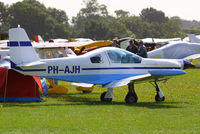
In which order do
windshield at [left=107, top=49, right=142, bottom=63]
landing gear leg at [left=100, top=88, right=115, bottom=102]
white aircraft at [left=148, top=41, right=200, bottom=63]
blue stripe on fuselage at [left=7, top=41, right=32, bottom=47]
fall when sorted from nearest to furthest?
1. blue stripe on fuselage at [left=7, top=41, right=32, bottom=47]
2. windshield at [left=107, top=49, right=142, bottom=63]
3. landing gear leg at [left=100, top=88, right=115, bottom=102]
4. white aircraft at [left=148, top=41, right=200, bottom=63]

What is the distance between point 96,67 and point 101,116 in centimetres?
315

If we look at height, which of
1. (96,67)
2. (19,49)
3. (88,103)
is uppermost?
(19,49)

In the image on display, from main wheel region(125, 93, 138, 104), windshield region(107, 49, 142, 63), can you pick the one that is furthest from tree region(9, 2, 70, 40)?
main wheel region(125, 93, 138, 104)

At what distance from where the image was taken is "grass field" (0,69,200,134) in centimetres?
920

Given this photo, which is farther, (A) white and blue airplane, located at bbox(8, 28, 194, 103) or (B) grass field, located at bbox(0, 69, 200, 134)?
(A) white and blue airplane, located at bbox(8, 28, 194, 103)

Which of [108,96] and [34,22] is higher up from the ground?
[34,22]

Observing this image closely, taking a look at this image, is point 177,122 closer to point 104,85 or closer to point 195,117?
point 195,117

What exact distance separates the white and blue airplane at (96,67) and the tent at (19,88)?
3.86ft

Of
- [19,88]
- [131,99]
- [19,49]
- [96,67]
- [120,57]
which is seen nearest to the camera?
[19,49]

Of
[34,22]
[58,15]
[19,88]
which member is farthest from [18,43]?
[58,15]

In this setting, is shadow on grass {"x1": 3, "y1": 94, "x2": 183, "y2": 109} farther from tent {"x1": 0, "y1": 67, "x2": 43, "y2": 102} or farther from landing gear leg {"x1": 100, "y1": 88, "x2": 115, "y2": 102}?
tent {"x1": 0, "y1": 67, "x2": 43, "y2": 102}

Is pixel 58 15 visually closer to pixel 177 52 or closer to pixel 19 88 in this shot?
pixel 177 52

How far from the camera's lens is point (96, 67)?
13.8 meters

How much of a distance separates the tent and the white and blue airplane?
118 centimetres
